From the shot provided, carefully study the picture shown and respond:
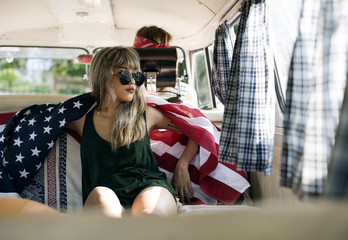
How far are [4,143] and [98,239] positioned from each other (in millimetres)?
2414

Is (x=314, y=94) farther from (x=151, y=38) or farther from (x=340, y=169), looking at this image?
(x=151, y=38)

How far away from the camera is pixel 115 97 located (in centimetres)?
237

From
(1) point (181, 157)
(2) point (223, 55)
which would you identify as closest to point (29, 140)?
(1) point (181, 157)

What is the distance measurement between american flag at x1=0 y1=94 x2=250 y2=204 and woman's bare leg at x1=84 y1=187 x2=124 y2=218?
73 centimetres

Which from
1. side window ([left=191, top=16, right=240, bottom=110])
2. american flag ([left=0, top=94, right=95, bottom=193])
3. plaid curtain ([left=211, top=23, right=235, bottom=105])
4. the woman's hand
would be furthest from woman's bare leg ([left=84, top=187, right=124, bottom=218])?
side window ([left=191, top=16, right=240, bottom=110])

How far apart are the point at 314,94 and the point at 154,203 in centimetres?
102

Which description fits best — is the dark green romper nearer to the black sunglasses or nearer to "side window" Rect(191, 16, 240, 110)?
the black sunglasses

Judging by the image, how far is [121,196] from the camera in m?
2.04

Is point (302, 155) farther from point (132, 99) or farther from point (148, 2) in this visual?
point (148, 2)

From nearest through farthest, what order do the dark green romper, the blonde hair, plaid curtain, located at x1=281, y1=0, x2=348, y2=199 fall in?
1. plaid curtain, located at x1=281, y1=0, x2=348, y2=199
2. the dark green romper
3. the blonde hair

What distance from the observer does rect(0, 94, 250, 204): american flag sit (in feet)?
7.94

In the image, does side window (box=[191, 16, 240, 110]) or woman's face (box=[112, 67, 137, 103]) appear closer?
woman's face (box=[112, 67, 137, 103])

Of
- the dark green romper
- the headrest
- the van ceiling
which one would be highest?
the van ceiling

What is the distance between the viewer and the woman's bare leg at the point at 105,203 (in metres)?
1.78
